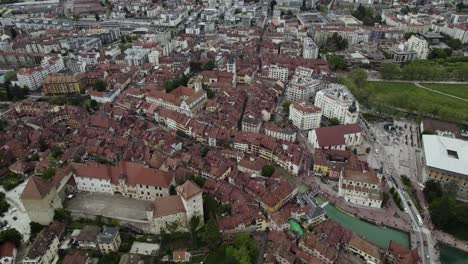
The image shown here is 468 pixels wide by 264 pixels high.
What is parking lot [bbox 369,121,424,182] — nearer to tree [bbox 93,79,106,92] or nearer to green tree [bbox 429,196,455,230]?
green tree [bbox 429,196,455,230]

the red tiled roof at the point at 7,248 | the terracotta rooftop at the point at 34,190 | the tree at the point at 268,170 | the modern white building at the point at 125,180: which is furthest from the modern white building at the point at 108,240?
the tree at the point at 268,170

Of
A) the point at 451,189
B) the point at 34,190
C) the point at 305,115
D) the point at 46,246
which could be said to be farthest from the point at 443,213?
the point at 34,190

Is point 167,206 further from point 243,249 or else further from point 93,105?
point 93,105

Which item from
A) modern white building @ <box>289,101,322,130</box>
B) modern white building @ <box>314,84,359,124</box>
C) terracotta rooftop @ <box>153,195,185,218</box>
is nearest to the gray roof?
terracotta rooftop @ <box>153,195,185,218</box>

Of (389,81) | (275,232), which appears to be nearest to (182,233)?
(275,232)

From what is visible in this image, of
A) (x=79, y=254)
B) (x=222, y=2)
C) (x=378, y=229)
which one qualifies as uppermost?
(x=222, y=2)

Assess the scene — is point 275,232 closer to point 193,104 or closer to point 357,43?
point 193,104

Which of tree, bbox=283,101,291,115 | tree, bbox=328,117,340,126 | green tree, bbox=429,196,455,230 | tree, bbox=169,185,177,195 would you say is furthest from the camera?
tree, bbox=283,101,291,115

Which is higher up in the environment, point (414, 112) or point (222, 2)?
point (222, 2)
